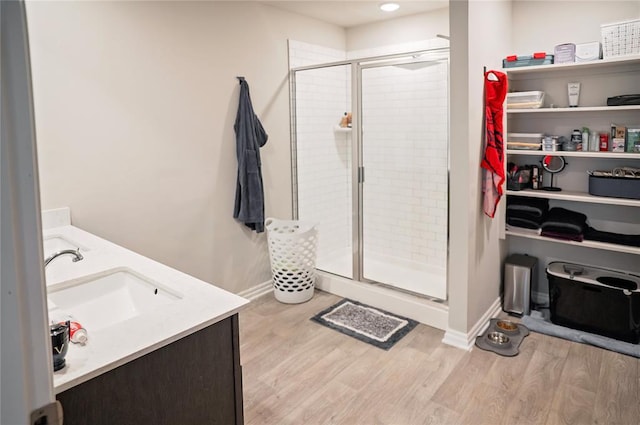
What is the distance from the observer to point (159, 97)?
3.06 m

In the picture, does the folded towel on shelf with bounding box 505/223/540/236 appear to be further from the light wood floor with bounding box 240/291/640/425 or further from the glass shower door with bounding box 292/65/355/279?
the glass shower door with bounding box 292/65/355/279

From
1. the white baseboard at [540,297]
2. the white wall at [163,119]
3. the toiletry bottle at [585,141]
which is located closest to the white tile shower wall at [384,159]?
the white wall at [163,119]

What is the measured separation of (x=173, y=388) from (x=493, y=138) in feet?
8.00

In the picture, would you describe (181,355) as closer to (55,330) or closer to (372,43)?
(55,330)

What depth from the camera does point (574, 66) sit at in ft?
9.80

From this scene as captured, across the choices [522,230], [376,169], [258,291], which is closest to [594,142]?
[522,230]

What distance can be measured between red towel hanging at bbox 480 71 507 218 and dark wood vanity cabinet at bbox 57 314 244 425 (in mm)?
2073

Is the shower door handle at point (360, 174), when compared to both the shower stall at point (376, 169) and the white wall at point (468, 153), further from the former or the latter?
the white wall at point (468, 153)

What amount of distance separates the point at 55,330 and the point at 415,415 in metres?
1.77

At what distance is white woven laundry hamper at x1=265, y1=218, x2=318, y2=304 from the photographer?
362 cm

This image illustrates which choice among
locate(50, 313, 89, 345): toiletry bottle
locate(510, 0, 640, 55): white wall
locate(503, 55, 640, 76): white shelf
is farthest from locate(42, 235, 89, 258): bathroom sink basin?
locate(510, 0, 640, 55): white wall

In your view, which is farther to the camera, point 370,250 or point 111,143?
point 370,250

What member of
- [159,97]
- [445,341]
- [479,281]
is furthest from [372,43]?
[445,341]

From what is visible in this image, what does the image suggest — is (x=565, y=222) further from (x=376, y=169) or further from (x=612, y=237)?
(x=376, y=169)
